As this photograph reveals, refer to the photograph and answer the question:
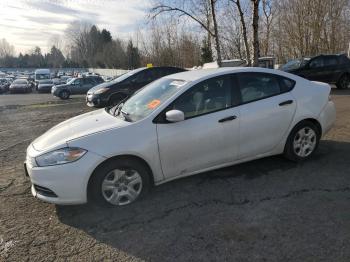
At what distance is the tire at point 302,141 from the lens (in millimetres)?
5289

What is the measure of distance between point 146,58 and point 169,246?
49888 mm

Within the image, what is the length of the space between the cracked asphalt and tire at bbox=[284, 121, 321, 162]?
14 centimetres

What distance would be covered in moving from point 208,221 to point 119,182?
1.13 m

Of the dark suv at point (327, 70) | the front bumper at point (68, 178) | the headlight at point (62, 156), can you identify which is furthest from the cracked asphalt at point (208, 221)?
the dark suv at point (327, 70)

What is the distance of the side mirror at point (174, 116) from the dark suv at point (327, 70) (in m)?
13.0

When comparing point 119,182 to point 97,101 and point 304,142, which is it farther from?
point 97,101

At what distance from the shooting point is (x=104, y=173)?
13.4ft

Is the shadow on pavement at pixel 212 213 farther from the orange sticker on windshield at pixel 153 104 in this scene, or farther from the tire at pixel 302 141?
the orange sticker on windshield at pixel 153 104

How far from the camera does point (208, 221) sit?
3812mm

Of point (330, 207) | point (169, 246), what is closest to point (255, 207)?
point (330, 207)

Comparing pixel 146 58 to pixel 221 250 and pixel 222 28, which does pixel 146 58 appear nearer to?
pixel 222 28

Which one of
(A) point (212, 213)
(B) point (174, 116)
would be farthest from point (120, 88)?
(A) point (212, 213)

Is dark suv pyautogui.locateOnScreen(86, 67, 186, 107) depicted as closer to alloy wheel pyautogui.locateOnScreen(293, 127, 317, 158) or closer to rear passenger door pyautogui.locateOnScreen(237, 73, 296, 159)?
rear passenger door pyautogui.locateOnScreen(237, 73, 296, 159)

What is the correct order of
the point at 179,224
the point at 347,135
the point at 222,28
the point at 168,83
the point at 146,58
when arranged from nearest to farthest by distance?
the point at 179,224, the point at 168,83, the point at 347,135, the point at 222,28, the point at 146,58
